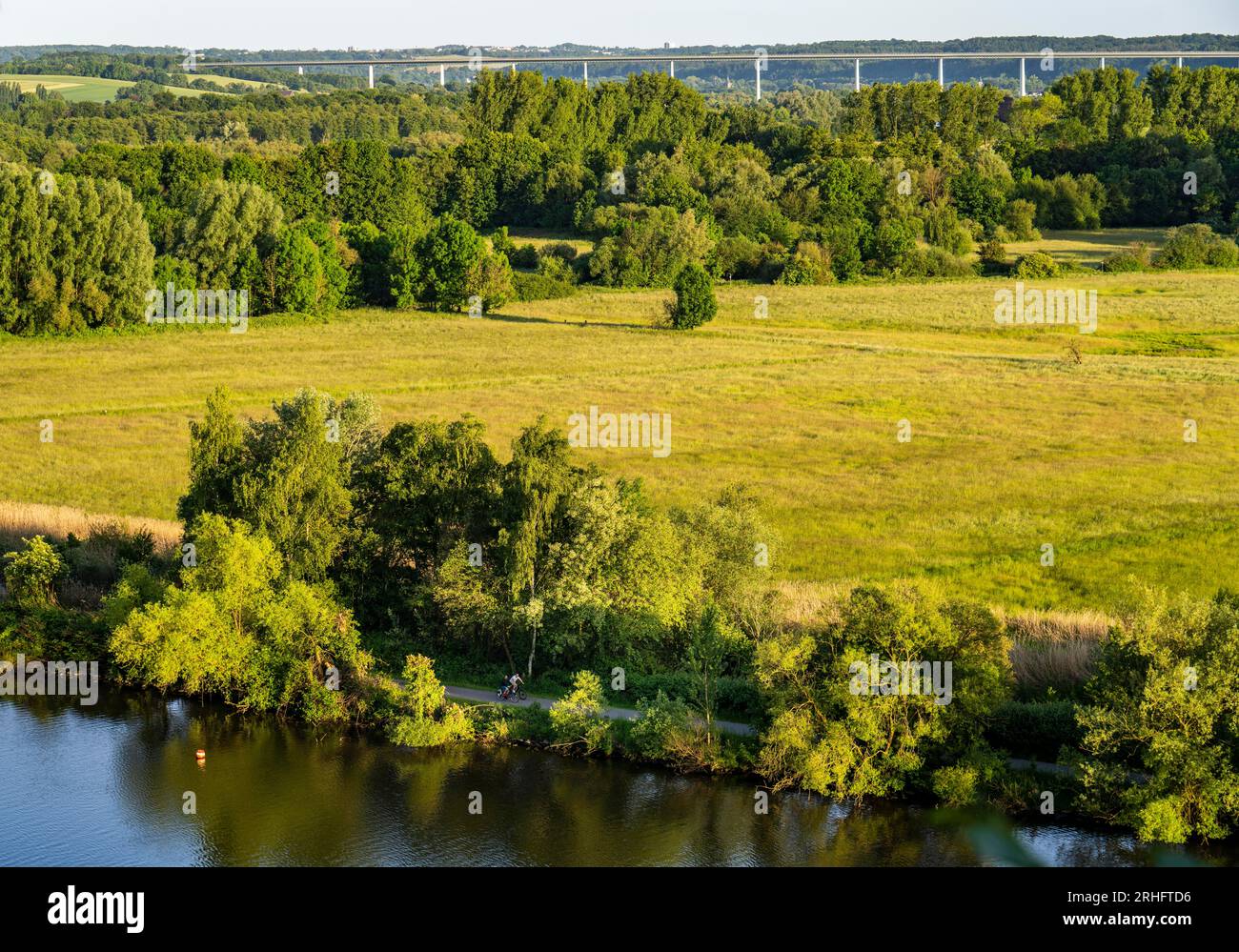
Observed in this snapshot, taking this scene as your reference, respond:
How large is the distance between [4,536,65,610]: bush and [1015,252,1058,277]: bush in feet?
261

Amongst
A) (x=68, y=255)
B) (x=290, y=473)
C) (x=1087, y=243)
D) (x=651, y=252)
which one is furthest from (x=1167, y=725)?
(x=1087, y=243)

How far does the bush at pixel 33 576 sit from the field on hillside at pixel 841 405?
9.79 m

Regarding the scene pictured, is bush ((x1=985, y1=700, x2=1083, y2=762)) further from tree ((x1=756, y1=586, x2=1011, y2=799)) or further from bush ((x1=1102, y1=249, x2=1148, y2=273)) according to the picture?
bush ((x1=1102, y1=249, x2=1148, y2=273))

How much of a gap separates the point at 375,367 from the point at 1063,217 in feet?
228

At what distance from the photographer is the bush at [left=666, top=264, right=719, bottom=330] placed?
86.8 m

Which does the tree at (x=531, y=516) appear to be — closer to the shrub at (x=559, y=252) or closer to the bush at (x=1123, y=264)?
the shrub at (x=559, y=252)

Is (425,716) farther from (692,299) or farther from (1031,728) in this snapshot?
(692,299)

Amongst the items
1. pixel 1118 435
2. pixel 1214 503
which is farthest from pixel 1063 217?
pixel 1214 503

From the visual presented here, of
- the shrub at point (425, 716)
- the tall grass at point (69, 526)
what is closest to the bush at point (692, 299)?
the tall grass at point (69, 526)

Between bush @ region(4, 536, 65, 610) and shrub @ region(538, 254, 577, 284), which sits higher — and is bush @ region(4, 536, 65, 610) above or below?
below

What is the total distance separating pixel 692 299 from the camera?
86.7 meters

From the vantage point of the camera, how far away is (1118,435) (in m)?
59.9

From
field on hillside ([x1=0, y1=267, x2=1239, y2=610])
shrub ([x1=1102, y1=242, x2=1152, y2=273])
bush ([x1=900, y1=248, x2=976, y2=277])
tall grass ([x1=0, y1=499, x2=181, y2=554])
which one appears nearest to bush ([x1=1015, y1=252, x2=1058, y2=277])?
field on hillside ([x1=0, y1=267, x2=1239, y2=610])
